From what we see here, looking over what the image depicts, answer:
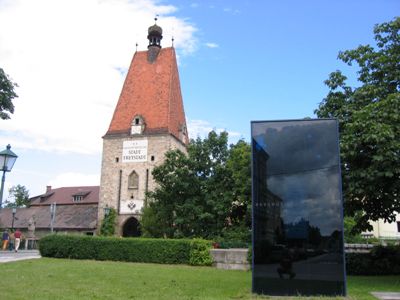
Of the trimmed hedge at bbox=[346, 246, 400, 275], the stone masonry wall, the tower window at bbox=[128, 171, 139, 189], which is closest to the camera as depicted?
the trimmed hedge at bbox=[346, 246, 400, 275]

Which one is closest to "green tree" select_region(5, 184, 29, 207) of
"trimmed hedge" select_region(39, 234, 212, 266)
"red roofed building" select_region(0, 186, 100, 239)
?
"red roofed building" select_region(0, 186, 100, 239)

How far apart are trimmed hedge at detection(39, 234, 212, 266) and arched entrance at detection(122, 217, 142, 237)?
20.7 metres

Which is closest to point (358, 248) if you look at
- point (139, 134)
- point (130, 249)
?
point (130, 249)

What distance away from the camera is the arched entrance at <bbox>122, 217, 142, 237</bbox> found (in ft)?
146

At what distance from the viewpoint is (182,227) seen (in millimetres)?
30516

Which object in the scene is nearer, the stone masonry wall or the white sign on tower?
the stone masonry wall

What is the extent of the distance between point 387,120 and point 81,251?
653 inches

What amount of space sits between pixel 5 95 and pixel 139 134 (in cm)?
2833

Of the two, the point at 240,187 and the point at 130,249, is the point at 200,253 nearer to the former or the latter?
the point at 130,249

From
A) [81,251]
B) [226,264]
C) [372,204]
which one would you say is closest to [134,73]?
[81,251]

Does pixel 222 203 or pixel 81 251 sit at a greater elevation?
pixel 222 203

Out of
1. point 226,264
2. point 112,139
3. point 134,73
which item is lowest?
point 226,264

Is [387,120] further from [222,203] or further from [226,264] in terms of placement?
[222,203]

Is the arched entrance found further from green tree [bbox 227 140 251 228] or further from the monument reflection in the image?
the monument reflection
